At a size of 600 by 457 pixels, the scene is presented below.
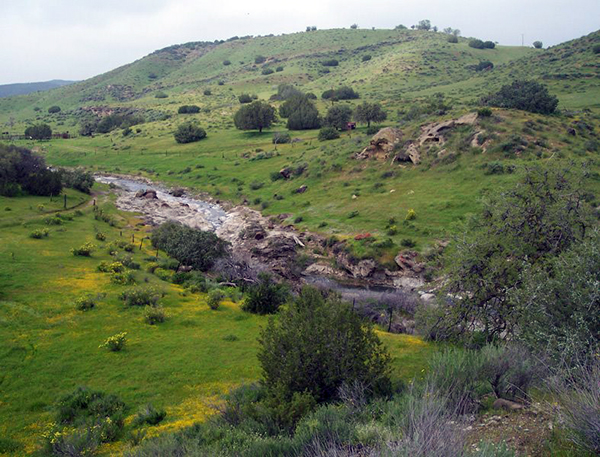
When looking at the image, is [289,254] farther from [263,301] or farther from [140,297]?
[140,297]

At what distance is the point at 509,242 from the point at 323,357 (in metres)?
8.13

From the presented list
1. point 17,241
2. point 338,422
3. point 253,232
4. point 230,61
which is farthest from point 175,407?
point 230,61

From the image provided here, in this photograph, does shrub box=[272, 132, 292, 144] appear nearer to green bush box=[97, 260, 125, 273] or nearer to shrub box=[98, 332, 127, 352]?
green bush box=[97, 260, 125, 273]

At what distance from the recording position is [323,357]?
10.4m

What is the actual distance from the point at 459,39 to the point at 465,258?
181m

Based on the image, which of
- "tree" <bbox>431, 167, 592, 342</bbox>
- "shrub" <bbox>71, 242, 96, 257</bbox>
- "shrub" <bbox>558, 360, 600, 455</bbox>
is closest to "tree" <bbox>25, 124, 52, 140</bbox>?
"shrub" <bbox>71, 242, 96, 257</bbox>

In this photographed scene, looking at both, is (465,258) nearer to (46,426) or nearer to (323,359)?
(323,359)

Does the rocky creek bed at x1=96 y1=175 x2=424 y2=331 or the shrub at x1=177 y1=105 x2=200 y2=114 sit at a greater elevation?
the shrub at x1=177 y1=105 x2=200 y2=114

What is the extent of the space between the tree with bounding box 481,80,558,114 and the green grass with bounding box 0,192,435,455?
48.7 m

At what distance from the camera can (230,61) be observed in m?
196

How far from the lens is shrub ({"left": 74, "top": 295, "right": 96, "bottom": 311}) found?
1980 cm

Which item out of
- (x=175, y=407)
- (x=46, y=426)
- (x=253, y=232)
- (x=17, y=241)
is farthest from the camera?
(x=253, y=232)

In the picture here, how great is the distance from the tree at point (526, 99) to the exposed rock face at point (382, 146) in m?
16.3

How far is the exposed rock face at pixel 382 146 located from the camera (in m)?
51.6
